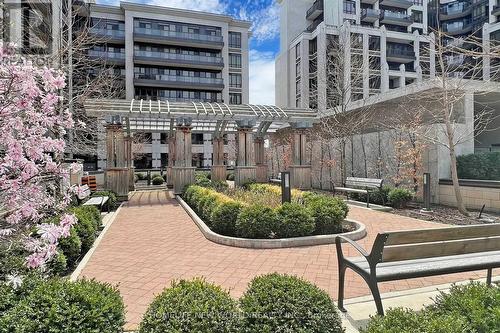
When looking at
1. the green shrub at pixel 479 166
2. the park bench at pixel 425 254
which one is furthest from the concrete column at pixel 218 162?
the park bench at pixel 425 254

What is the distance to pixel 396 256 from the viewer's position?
333cm

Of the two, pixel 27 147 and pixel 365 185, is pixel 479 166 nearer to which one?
pixel 365 185

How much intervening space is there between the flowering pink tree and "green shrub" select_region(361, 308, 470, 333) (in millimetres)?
2849

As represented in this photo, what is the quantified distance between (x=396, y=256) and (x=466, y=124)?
12379mm

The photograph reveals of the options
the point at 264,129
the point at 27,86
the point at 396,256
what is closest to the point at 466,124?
the point at 264,129

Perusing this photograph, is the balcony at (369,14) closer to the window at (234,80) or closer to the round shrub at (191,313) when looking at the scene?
the window at (234,80)

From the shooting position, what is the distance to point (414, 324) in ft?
7.64

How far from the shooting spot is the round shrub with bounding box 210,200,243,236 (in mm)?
7367

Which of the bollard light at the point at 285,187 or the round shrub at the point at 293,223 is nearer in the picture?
the round shrub at the point at 293,223

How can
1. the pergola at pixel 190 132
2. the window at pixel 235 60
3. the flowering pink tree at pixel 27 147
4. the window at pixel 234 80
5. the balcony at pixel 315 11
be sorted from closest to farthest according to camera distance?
1. the flowering pink tree at pixel 27 147
2. the pergola at pixel 190 132
3. the balcony at pixel 315 11
4. the window at pixel 234 80
5. the window at pixel 235 60

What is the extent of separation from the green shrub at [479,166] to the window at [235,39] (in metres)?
47.1

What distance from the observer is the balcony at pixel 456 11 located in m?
50.9

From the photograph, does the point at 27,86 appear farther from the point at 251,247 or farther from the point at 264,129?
the point at 264,129

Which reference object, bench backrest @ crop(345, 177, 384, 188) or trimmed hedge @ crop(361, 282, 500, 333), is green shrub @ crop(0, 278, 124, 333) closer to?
trimmed hedge @ crop(361, 282, 500, 333)
